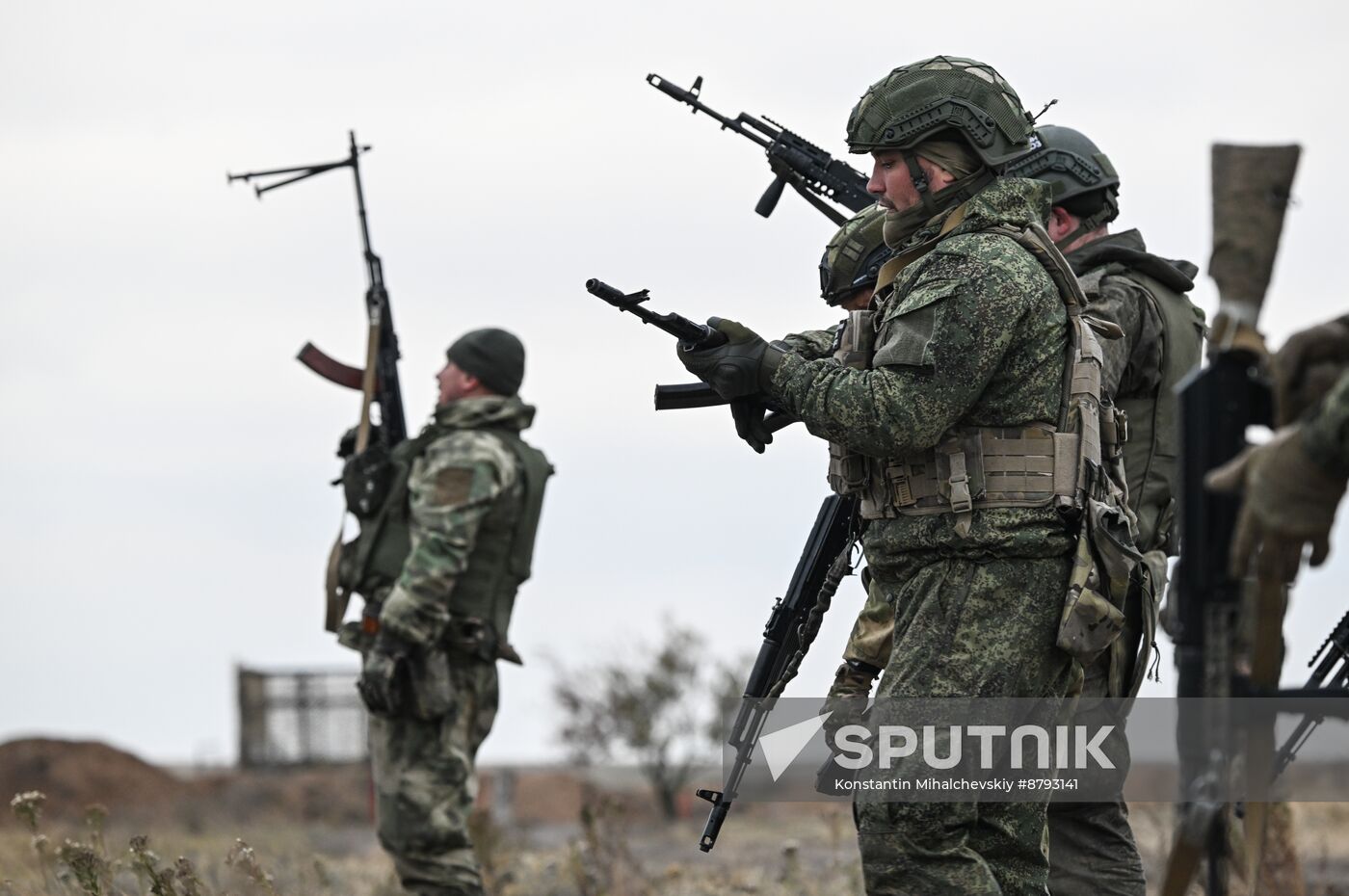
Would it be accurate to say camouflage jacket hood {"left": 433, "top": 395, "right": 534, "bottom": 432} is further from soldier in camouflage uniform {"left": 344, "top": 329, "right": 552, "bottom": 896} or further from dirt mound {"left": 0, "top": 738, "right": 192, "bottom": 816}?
dirt mound {"left": 0, "top": 738, "right": 192, "bottom": 816}

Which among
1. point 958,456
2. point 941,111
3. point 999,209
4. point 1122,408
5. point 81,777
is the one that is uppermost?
point 941,111

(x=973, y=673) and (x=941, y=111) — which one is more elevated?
(x=941, y=111)

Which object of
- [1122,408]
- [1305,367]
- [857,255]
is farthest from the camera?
[1122,408]

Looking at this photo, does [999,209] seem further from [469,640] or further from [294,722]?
[294,722]

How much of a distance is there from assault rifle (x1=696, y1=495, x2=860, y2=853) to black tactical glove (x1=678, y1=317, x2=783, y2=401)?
0.76 metres

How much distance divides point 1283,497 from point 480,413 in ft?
17.8

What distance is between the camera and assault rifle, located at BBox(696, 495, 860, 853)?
543 cm

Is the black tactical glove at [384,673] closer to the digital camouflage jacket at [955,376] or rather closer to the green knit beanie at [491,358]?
the green knit beanie at [491,358]

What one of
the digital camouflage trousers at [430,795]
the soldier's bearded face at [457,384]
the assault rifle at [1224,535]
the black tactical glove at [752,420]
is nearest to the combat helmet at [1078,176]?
the black tactical glove at [752,420]

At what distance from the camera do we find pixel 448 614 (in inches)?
316

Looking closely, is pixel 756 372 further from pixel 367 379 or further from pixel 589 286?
pixel 367 379

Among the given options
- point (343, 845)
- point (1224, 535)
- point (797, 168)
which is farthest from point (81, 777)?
point (1224, 535)

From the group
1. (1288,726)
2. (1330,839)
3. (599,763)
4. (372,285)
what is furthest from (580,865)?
(599,763)

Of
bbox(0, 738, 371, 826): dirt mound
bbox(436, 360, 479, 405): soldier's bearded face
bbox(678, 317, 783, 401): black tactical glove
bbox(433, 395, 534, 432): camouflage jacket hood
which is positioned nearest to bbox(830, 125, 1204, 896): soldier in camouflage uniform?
bbox(678, 317, 783, 401): black tactical glove
